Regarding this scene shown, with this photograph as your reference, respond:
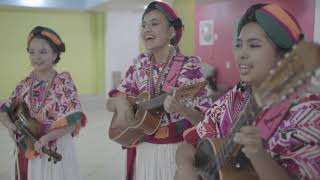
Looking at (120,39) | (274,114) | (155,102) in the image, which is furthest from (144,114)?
(120,39)

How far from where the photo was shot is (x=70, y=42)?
870 cm

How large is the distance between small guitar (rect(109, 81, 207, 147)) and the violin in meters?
0.41

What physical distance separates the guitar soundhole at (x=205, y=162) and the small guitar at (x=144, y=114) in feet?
1.19

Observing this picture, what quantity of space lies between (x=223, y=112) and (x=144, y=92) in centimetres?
60

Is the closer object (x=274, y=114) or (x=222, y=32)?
(x=274, y=114)

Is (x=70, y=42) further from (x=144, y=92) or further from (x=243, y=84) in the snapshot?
(x=243, y=84)

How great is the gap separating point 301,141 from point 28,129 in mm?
1608

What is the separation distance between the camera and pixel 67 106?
231cm

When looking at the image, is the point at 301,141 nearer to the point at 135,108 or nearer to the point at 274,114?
the point at 274,114

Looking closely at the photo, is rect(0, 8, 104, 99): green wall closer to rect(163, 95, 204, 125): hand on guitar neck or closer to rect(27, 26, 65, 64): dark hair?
rect(27, 26, 65, 64): dark hair

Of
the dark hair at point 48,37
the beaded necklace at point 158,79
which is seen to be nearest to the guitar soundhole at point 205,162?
the beaded necklace at point 158,79

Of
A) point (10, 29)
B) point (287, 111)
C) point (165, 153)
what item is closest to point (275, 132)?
point (287, 111)

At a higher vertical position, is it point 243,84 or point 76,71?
point 243,84

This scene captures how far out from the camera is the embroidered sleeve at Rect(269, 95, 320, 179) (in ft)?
3.79
